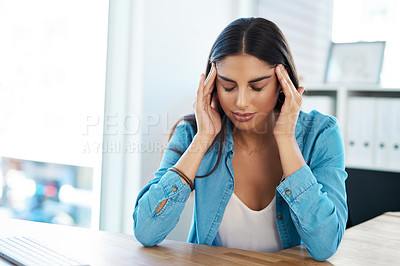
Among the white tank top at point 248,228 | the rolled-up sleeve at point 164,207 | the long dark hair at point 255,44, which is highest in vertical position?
the long dark hair at point 255,44

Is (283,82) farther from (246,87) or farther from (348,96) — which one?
(348,96)

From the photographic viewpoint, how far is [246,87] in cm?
134

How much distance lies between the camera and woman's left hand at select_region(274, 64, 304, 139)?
1.33 meters

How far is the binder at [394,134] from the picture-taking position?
94.2 inches

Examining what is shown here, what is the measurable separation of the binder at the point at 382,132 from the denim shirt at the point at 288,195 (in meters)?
1.13

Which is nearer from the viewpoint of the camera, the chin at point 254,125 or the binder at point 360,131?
the chin at point 254,125

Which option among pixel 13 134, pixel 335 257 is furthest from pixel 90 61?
pixel 335 257

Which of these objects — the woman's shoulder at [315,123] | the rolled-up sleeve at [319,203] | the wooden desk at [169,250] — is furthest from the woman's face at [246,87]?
the wooden desk at [169,250]

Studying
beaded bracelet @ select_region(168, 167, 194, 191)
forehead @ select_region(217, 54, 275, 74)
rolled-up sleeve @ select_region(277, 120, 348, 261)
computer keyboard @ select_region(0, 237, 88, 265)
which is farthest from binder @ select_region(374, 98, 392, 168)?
computer keyboard @ select_region(0, 237, 88, 265)

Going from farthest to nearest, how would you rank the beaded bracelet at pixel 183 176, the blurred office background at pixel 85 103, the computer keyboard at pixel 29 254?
the blurred office background at pixel 85 103 < the beaded bracelet at pixel 183 176 < the computer keyboard at pixel 29 254

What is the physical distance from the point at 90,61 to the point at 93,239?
118 centimetres

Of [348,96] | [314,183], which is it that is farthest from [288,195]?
[348,96]

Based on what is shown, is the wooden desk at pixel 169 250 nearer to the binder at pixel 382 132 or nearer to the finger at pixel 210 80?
the finger at pixel 210 80

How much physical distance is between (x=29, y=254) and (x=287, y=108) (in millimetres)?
855
